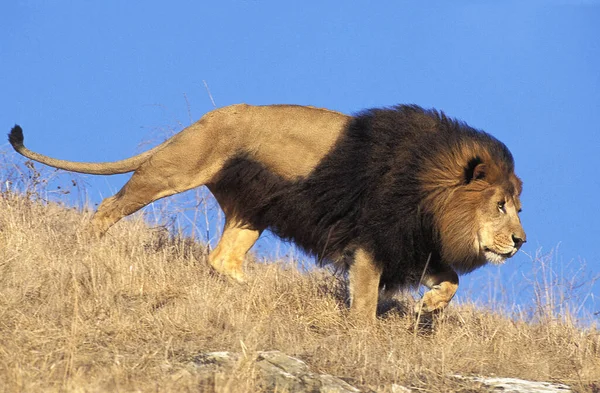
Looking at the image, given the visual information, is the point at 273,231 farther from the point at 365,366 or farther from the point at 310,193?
the point at 365,366

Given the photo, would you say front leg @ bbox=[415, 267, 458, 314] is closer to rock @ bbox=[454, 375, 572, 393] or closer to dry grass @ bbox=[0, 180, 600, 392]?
dry grass @ bbox=[0, 180, 600, 392]

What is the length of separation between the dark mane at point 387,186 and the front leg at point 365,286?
6cm

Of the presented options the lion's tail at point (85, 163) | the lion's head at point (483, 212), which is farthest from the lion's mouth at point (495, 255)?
the lion's tail at point (85, 163)

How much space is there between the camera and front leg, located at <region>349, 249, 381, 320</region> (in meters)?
6.19

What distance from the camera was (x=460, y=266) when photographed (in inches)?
250

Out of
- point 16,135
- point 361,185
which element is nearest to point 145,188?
point 16,135

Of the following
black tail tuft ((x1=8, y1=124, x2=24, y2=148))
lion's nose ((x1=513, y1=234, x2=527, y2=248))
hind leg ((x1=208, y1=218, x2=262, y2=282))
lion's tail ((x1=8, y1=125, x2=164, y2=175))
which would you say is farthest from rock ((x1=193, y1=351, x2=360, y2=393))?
black tail tuft ((x1=8, y1=124, x2=24, y2=148))

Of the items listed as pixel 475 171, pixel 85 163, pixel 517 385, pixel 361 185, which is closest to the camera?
pixel 517 385

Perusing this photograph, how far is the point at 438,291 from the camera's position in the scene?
6.28 meters

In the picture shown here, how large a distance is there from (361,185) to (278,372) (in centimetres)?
209

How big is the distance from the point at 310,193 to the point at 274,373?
89.3 inches

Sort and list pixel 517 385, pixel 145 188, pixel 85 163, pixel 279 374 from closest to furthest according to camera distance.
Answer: pixel 279 374, pixel 517 385, pixel 145 188, pixel 85 163

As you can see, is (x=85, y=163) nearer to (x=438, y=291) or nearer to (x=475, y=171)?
(x=438, y=291)

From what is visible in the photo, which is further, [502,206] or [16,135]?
[16,135]
